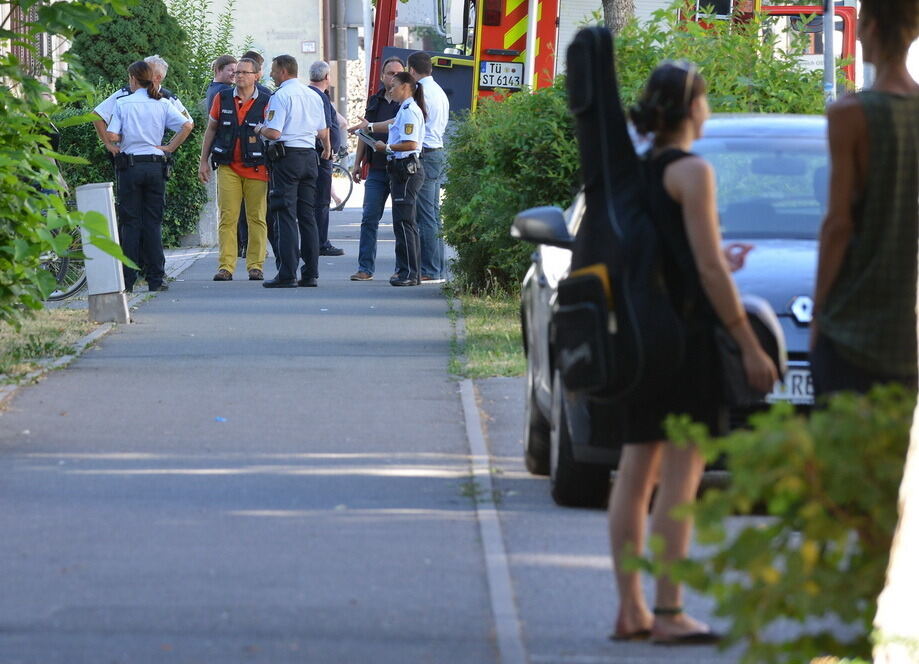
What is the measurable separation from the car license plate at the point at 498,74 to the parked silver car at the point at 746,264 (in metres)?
12.2

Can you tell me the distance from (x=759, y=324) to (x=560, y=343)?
57.4 inches

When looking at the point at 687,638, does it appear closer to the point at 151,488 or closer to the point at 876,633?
the point at 876,633

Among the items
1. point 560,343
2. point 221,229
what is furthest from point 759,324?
point 221,229

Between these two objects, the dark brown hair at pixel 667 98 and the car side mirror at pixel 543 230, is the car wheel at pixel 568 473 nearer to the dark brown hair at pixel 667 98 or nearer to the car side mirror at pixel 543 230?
the car side mirror at pixel 543 230

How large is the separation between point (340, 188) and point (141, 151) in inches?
760

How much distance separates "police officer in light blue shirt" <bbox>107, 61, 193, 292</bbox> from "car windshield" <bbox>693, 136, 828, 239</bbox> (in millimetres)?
8364

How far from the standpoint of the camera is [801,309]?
254 inches

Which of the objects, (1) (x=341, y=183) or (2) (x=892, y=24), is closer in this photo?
(2) (x=892, y=24)

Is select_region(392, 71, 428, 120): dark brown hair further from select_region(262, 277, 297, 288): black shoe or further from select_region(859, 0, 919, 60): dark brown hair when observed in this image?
select_region(859, 0, 919, 60): dark brown hair

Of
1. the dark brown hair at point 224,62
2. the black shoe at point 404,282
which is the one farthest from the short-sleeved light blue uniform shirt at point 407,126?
the dark brown hair at point 224,62

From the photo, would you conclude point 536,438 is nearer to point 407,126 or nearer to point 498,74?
point 407,126

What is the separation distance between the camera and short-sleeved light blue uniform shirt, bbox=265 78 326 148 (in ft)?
49.2

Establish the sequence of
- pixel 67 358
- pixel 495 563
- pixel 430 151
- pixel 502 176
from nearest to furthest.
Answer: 1. pixel 495 563
2. pixel 67 358
3. pixel 502 176
4. pixel 430 151

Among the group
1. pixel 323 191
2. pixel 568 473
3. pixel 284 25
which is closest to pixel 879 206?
pixel 568 473
